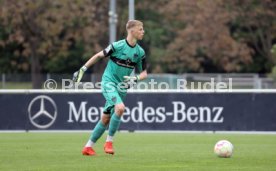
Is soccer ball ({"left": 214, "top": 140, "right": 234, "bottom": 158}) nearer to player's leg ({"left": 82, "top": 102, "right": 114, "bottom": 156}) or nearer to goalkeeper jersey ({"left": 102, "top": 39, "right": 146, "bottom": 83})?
player's leg ({"left": 82, "top": 102, "right": 114, "bottom": 156})

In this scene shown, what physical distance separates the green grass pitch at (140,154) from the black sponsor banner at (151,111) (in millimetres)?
1200

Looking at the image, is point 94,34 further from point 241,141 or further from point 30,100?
point 241,141

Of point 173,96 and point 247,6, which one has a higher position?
point 247,6

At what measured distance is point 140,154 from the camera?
13.6m

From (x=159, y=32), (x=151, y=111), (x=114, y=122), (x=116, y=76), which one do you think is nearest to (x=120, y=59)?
(x=116, y=76)

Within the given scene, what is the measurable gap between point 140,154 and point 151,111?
7671 millimetres

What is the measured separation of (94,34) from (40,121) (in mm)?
22120

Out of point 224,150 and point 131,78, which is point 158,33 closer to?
point 131,78

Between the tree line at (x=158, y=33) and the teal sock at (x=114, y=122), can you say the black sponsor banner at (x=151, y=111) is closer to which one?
the teal sock at (x=114, y=122)

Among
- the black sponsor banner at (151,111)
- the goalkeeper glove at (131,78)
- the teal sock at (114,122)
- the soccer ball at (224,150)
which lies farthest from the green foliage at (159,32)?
the soccer ball at (224,150)

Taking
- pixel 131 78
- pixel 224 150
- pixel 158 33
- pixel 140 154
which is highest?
pixel 158 33

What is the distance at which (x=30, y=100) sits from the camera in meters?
21.7

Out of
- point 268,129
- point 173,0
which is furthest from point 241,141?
point 173,0

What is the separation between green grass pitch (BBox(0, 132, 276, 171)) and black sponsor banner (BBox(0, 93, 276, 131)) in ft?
3.94
